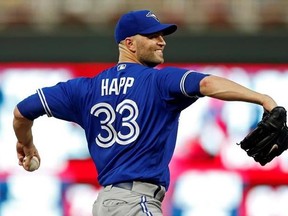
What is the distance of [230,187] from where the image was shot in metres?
10.8

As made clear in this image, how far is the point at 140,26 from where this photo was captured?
589cm

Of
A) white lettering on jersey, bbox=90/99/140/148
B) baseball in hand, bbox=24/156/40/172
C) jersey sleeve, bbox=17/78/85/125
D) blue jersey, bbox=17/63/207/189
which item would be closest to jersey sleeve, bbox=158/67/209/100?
blue jersey, bbox=17/63/207/189

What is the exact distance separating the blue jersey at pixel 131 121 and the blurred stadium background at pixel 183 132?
16.4ft

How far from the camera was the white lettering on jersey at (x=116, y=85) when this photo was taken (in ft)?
18.6

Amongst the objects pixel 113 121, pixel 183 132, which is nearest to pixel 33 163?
pixel 113 121

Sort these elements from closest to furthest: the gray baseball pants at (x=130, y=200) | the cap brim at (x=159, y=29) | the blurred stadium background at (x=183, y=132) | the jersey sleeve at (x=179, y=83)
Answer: the jersey sleeve at (x=179, y=83) → the gray baseball pants at (x=130, y=200) → the cap brim at (x=159, y=29) → the blurred stadium background at (x=183, y=132)

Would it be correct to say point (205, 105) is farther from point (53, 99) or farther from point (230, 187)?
point (53, 99)

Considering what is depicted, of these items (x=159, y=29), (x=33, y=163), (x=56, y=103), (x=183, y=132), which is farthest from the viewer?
(x=183, y=132)

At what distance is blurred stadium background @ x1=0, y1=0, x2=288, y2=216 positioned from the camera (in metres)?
10.8

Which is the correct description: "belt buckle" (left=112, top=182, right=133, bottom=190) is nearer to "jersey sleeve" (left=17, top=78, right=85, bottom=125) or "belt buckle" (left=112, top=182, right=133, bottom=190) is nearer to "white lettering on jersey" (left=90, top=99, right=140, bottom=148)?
"white lettering on jersey" (left=90, top=99, right=140, bottom=148)

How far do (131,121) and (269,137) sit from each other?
2.54ft

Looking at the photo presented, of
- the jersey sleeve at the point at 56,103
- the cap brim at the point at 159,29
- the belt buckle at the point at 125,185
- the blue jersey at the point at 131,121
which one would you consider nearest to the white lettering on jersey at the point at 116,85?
the blue jersey at the point at 131,121

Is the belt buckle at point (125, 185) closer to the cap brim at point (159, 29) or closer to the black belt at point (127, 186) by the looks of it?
the black belt at point (127, 186)

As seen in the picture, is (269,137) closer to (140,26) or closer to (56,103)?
(140,26)
